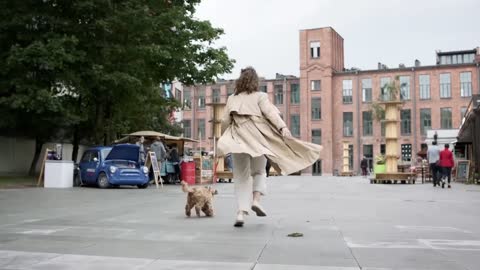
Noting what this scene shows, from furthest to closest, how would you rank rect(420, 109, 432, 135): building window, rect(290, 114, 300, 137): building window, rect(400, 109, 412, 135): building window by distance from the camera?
rect(290, 114, 300, 137): building window
rect(400, 109, 412, 135): building window
rect(420, 109, 432, 135): building window

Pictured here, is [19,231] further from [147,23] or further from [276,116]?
[147,23]

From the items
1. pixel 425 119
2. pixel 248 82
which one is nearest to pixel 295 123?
pixel 425 119

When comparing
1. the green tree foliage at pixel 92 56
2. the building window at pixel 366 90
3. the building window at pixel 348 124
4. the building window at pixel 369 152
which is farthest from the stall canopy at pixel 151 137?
the building window at pixel 366 90

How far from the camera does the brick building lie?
80.4 meters

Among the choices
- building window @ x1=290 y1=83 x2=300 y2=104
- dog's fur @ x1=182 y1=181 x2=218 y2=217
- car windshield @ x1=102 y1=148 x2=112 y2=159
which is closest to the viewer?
dog's fur @ x1=182 y1=181 x2=218 y2=217

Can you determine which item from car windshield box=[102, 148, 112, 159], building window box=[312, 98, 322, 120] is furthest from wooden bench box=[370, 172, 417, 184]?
building window box=[312, 98, 322, 120]

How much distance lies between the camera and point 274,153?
762 cm

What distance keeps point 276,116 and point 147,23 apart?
1654cm

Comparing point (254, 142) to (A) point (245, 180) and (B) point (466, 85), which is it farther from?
(B) point (466, 85)

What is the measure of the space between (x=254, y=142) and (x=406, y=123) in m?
78.5

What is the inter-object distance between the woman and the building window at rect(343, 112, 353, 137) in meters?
78.8

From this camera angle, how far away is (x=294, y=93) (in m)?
90.2

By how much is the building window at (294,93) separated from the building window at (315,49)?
583cm

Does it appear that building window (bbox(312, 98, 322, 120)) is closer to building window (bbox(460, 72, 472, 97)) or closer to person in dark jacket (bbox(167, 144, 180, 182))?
building window (bbox(460, 72, 472, 97))
